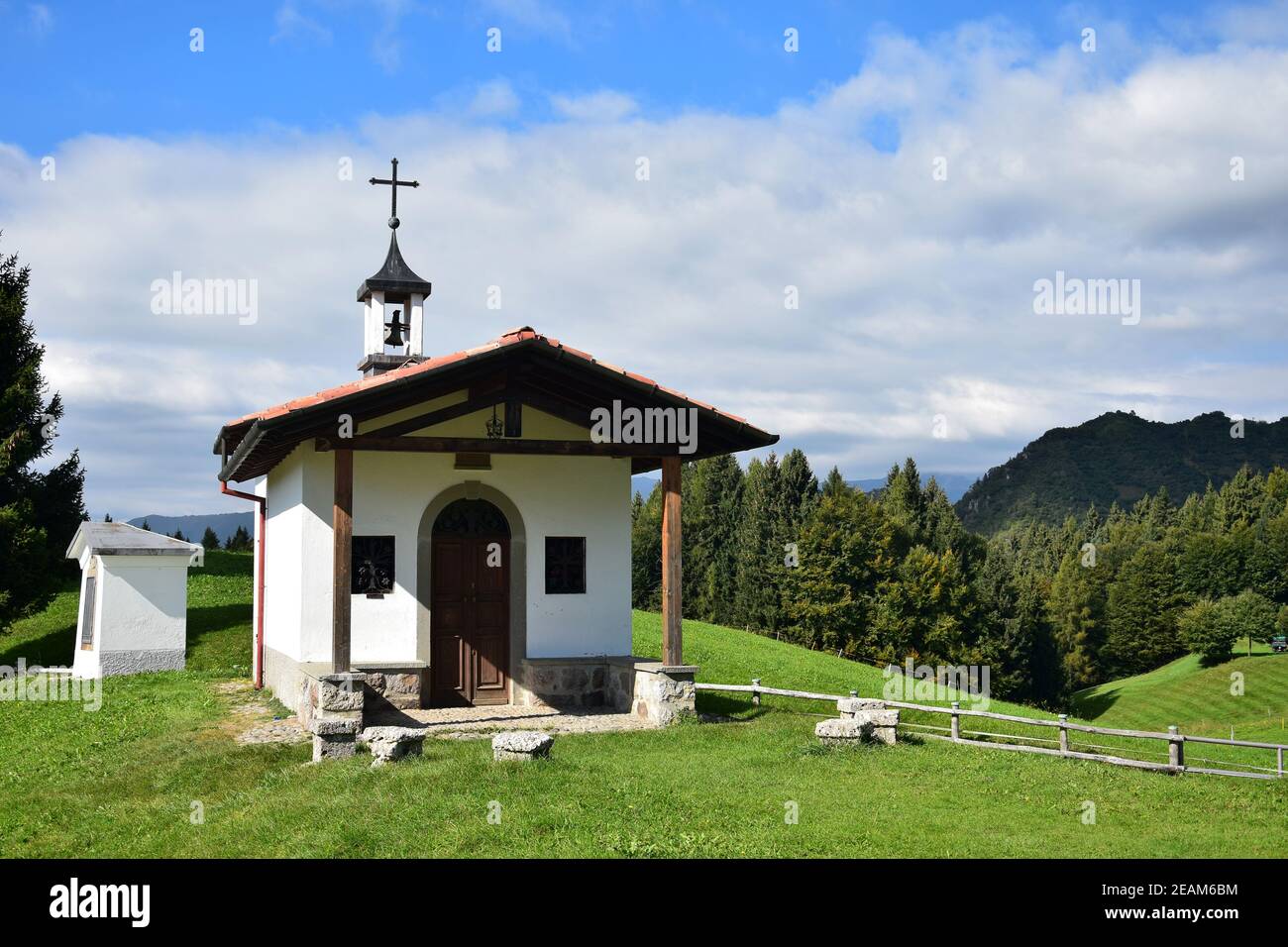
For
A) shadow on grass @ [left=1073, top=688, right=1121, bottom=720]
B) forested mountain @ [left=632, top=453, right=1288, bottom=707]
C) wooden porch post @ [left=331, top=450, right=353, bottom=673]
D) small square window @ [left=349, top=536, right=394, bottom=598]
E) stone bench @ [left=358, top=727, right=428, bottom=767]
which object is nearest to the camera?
stone bench @ [left=358, top=727, right=428, bottom=767]

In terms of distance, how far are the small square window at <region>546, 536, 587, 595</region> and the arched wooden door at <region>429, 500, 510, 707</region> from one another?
60 centimetres

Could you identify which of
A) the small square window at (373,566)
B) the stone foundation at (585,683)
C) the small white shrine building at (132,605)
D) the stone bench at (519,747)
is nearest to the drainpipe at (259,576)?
the small white shrine building at (132,605)

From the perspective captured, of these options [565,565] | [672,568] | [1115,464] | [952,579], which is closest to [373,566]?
[565,565]

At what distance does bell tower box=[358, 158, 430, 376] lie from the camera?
17594 mm

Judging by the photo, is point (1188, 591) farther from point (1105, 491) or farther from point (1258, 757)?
point (1105, 491)

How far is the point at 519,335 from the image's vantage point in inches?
497

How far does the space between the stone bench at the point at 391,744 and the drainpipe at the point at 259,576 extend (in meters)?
7.88

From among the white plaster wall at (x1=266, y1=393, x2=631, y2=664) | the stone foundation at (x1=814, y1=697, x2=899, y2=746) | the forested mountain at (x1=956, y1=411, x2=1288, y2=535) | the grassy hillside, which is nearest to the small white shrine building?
the white plaster wall at (x1=266, y1=393, x2=631, y2=664)

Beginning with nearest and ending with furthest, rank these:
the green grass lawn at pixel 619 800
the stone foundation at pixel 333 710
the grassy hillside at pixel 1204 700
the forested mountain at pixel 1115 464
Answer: the green grass lawn at pixel 619 800 → the stone foundation at pixel 333 710 → the grassy hillside at pixel 1204 700 → the forested mountain at pixel 1115 464

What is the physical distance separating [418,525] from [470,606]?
1412 mm

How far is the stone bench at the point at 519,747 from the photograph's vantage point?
9.92m

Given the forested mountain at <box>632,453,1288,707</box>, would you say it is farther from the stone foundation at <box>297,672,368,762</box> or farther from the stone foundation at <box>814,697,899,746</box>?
the stone foundation at <box>297,672,368,762</box>

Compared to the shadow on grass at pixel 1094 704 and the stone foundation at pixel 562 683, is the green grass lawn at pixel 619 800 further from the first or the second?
the shadow on grass at pixel 1094 704
